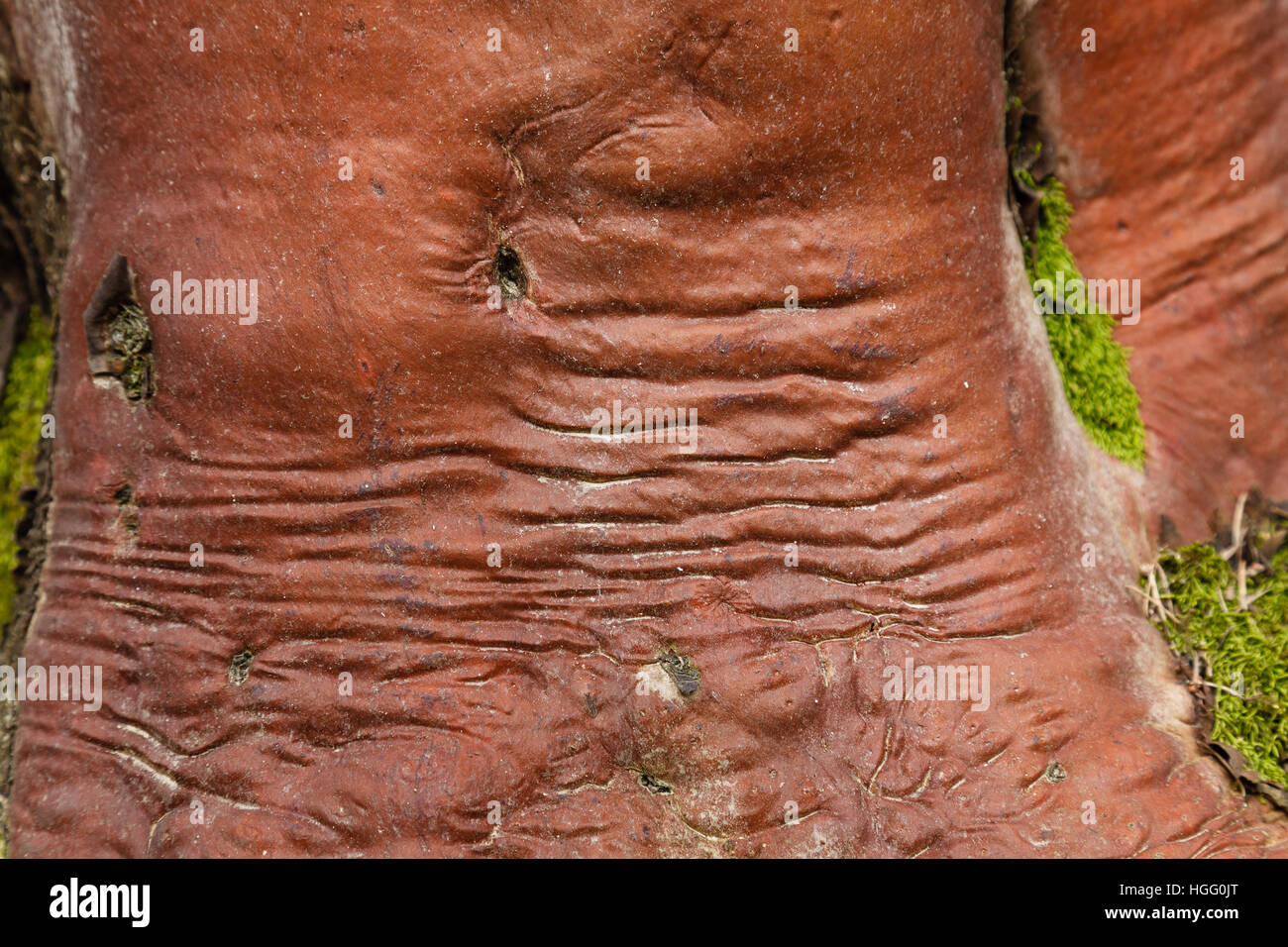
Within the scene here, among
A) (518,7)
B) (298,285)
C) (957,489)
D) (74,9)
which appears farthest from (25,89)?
(957,489)

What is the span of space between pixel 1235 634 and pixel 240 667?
331 cm

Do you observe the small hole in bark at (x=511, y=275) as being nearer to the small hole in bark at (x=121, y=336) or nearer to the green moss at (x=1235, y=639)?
the small hole in bark at (x=121, y=336)

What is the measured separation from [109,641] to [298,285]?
4.16ft

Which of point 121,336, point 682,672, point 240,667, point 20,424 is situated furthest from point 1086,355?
point 20,424

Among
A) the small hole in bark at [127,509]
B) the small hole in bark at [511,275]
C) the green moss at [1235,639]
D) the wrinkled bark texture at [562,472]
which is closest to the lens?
the wrinkled bark texture at [562,472]

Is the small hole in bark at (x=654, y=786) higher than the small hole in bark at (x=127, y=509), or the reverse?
the small hole in bark at (x=127, y=509)

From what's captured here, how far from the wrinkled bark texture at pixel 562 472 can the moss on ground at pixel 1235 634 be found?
19cm

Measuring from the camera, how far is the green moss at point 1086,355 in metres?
3.21

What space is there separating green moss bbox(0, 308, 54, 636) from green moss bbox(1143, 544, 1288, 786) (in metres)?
4.14

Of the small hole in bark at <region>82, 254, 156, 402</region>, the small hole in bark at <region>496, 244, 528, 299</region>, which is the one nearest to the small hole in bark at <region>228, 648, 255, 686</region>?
the small hole in bark at <region>82, 254, 156, 402</region>

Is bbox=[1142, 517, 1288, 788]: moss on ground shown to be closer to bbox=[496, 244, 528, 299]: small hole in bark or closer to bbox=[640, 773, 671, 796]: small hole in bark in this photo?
bbox=[640, 773, 671, 796]: small hole in bark

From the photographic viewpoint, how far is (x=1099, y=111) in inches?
128

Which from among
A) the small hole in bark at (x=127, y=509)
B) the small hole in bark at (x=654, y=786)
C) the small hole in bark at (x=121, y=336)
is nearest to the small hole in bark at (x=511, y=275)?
the small hole in bark at (x=121, y=336)

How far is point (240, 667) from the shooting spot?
104 inches
